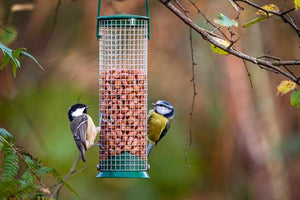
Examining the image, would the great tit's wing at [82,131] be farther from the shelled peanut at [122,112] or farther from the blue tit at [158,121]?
the blue tit at [158,121]

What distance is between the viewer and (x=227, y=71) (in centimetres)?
1066

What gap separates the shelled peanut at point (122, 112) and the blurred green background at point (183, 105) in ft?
11.2

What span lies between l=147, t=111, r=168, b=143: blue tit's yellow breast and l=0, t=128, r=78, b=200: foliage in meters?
2.07

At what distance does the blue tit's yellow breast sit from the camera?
17.3 ft

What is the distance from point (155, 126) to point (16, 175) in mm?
2374

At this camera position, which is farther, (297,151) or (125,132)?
(297,151)

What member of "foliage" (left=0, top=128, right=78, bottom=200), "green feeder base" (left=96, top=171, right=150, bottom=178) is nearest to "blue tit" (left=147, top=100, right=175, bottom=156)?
"green feeder base" (left=96, top=171, right=150, bottom=178)

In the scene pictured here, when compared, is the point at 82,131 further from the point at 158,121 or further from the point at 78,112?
the point at 158,121

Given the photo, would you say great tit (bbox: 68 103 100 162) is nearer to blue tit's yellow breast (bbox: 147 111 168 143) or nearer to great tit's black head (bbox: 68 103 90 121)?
great tit's black head (bbox: 68 103 90 121)

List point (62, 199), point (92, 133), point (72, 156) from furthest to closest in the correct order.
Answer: point (62, 199)
point (72, 156)
point (92, 133)

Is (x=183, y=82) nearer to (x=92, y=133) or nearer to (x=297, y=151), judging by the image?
(x=297, y=151)

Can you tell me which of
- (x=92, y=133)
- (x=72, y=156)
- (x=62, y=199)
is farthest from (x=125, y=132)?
(x=62, y=199)

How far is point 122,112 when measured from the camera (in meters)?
5.11

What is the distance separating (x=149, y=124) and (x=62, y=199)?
464 centimetres
